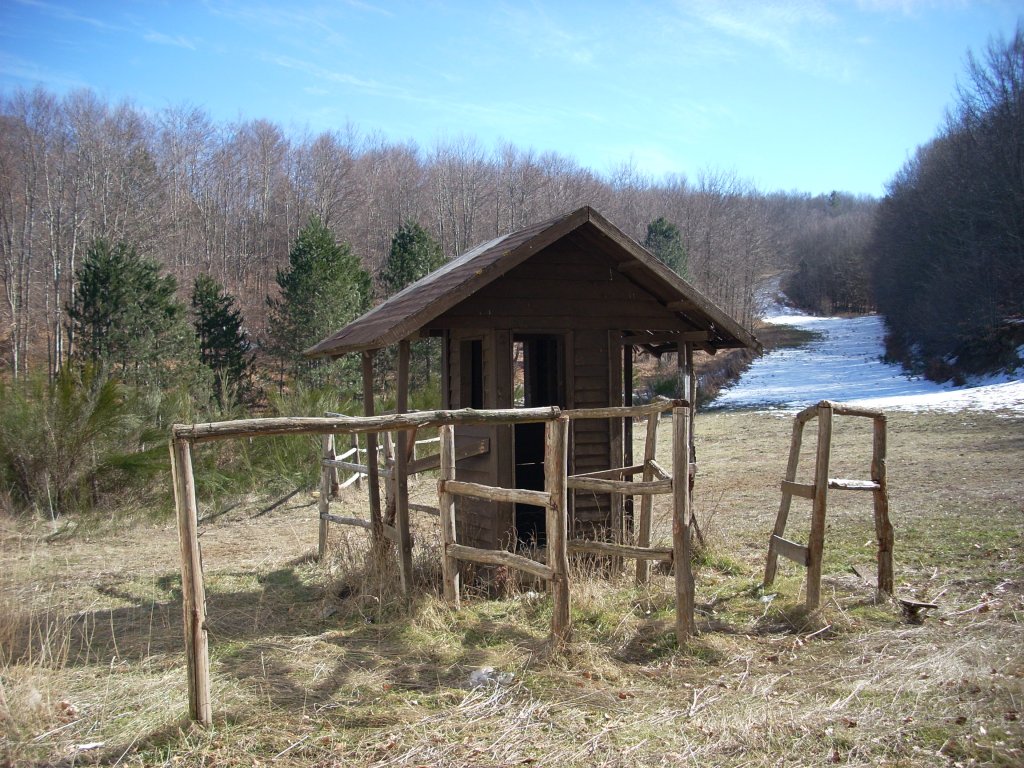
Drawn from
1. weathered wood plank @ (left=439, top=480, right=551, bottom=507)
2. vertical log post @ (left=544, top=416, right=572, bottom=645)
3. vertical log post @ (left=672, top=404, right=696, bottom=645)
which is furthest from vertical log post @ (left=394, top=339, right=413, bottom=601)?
vertical log post @ (left=672, top=404, right=696, bottom=645)

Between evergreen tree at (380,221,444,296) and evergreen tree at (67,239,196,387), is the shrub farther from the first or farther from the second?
evergreen tree at (380,221,444,296)

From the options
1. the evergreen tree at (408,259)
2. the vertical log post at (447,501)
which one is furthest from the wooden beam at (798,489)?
the evergreen tree at (408,259)

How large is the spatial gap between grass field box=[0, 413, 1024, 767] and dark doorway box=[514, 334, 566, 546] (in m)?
1.85

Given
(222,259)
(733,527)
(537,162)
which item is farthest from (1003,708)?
(537,162)

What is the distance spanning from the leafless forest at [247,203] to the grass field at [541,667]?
30041 millimetres

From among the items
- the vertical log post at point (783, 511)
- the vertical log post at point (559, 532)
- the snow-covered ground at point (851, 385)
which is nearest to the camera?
the vertical log post at point (559, 532)

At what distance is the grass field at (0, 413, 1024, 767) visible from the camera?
422cm

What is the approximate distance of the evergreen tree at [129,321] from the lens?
24.7m

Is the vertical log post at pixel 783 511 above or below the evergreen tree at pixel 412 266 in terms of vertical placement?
below

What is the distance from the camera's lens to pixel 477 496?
20.4 ft

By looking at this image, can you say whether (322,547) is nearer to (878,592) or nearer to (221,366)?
(878,592)

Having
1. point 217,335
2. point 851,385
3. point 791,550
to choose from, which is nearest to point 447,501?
point 791,550

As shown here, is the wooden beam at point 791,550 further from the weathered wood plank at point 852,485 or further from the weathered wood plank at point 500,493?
the weathered wood plank at point 500,493

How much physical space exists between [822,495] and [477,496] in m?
2.94
